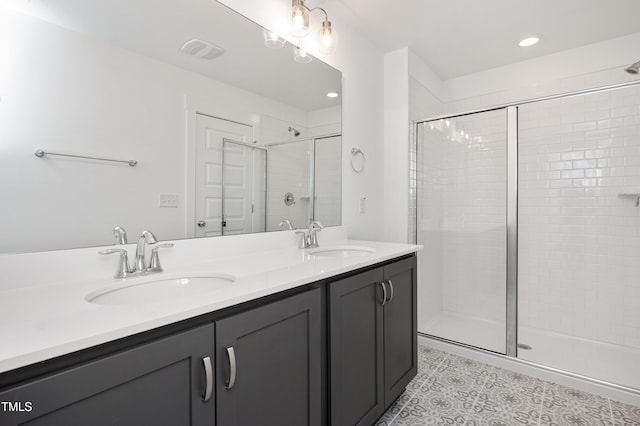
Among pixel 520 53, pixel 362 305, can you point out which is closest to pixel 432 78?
pixel 520 53

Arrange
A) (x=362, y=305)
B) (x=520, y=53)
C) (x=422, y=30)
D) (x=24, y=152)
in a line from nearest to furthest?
(x=24, y=152)
(x=362, y=305)
(x=422, y=30)
(x=520, y=53)

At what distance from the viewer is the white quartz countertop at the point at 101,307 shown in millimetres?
576

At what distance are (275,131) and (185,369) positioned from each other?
4.36 ft

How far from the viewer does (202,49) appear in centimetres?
143

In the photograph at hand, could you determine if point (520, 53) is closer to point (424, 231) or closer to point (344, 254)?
point (424, 231)

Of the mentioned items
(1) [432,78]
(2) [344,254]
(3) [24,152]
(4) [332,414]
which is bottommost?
(4) [332,414]

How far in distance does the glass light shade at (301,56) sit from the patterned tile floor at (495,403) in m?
2.06

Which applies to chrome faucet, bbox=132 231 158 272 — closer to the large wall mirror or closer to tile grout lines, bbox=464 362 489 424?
the large wall mirror

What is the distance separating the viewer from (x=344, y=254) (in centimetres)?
192

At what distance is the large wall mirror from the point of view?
964 millimetres

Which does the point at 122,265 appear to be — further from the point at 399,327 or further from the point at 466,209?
the point at 466,209

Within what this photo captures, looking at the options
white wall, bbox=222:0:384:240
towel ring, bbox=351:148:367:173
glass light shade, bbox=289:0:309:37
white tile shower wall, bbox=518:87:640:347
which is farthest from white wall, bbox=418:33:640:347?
glass light shade, bbox=289:0:309:37

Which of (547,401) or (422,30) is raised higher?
(422,30)

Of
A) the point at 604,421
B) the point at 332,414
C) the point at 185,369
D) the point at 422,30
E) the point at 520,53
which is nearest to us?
the point at 185,369
